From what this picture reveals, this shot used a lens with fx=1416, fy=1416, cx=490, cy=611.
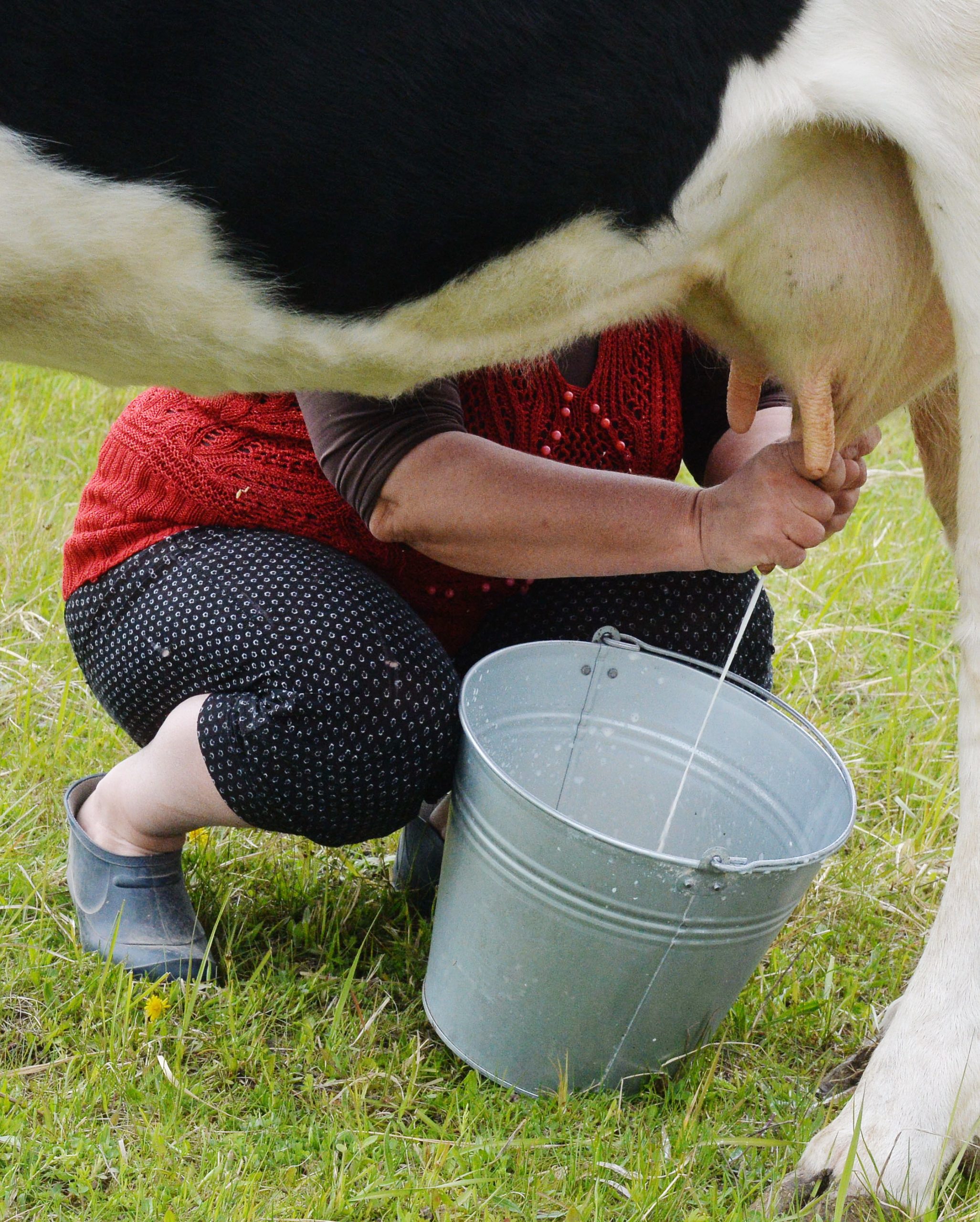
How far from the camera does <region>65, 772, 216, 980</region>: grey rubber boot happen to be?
4.84 feet

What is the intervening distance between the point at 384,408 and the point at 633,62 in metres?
0.46

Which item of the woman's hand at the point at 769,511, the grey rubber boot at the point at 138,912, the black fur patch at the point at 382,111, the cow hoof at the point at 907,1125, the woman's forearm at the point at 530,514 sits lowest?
the grey rubber boot at the point at 138,912

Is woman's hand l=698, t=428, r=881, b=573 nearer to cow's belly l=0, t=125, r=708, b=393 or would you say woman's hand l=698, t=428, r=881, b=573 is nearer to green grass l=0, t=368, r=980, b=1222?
cow's belly l=0, t=125, r=708, b=393

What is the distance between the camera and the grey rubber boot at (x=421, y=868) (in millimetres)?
1672

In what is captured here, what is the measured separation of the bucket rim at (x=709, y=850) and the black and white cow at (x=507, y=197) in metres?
0.14

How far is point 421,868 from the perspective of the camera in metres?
1.68

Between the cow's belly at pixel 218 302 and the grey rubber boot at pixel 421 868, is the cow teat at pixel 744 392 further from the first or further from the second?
the grey rubber boot at pixel 421 868

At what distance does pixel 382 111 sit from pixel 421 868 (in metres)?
0.94

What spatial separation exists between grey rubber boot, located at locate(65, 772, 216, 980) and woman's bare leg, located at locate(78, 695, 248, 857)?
17 mm

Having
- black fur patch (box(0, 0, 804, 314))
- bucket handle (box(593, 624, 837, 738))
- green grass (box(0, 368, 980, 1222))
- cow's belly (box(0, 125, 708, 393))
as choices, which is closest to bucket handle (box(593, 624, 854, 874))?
bucket handle (box(593, 624, 837, 738))

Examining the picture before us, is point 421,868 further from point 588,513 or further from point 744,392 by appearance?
point 744,392

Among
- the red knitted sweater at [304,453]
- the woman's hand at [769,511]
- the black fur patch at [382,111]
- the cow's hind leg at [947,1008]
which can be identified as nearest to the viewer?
the black fur patch at [382,111]

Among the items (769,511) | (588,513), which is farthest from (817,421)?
(588,513)

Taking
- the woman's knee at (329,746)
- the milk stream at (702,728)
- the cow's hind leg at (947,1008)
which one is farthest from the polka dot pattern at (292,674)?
the cow's hind leg at (947,1008)
